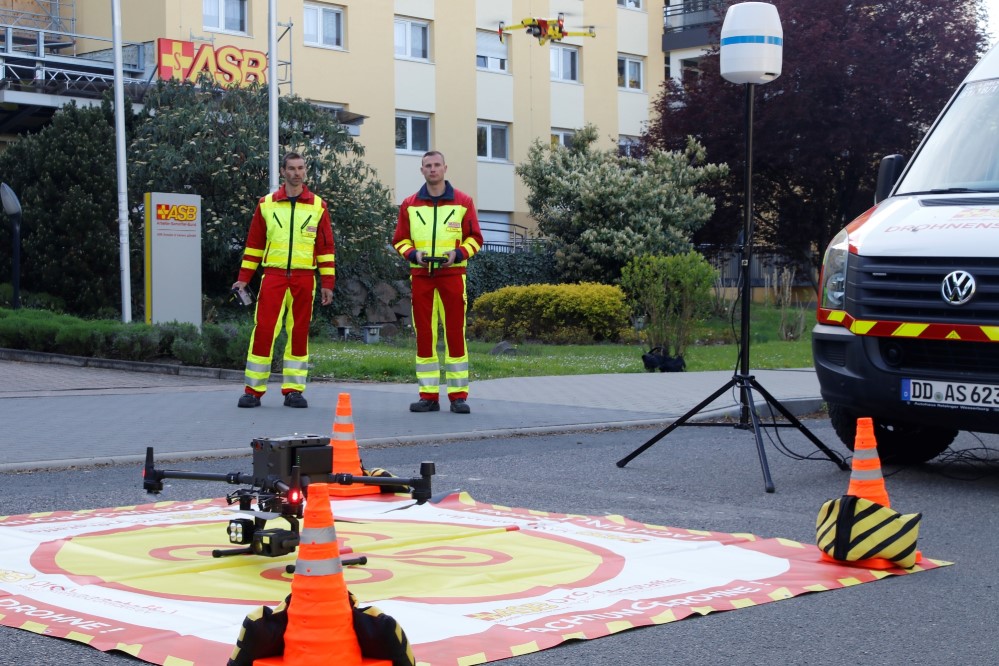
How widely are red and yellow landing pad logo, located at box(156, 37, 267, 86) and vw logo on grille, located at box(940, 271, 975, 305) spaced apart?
84.0 ft

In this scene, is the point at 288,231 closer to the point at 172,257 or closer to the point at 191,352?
the point at 191,352

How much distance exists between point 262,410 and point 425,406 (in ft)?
4.64

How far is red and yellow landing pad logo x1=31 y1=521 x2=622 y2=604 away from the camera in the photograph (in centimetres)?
504

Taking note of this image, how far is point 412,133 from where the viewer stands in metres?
39.0

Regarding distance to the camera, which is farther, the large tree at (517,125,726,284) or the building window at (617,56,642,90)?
the building window at (617,56,642,90)

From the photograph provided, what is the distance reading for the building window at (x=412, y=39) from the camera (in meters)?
38.6

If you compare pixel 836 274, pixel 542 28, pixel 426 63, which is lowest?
pixel 836 274

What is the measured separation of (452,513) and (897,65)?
28.4 meters

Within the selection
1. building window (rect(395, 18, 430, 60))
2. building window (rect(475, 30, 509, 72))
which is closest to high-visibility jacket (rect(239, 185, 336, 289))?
building window (rect(395, 18, 430, 60))

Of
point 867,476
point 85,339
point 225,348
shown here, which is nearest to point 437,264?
point 225,348

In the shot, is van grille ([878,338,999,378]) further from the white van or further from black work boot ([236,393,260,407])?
black work boot ([236,393,260,407])

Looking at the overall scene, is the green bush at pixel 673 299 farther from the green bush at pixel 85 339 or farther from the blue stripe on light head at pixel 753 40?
the blue stripe on light head at pixel 753 40

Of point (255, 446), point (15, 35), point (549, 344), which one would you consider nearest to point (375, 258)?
point (549, 344)

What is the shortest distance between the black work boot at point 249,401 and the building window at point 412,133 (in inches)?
1060
